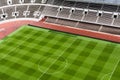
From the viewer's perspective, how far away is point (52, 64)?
25922 mm

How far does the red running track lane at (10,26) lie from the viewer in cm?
3638

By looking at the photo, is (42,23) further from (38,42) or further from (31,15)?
(38,42)

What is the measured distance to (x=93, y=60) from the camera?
85.4ft

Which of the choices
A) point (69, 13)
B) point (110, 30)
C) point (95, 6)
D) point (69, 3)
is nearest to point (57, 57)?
point (110, 30)

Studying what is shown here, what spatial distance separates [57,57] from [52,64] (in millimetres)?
1560

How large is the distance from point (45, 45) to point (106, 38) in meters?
9.93

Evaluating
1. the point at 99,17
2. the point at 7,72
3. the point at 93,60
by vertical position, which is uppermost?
the point at 99,17

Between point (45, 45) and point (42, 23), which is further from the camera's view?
point (42, 23)

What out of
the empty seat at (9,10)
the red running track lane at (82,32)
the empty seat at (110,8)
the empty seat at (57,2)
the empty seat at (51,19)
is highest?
the empty seat at (110,8)

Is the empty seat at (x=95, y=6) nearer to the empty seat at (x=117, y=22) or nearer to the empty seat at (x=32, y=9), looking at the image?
the empty seat at (x=117, y=22)

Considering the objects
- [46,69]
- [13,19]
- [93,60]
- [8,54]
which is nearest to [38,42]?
[8,54]

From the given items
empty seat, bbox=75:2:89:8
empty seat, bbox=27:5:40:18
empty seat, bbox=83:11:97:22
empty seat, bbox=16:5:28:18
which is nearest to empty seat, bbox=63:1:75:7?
empty seat, bbox=75:2:89:8

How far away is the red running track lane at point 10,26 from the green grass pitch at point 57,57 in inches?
134

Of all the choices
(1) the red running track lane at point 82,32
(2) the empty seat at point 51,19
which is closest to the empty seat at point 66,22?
(2) the empty seat at point 51,19
